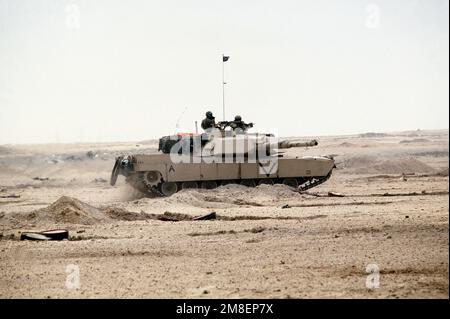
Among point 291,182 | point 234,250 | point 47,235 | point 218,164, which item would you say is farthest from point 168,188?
point 234,250

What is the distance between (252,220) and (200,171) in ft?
25.7

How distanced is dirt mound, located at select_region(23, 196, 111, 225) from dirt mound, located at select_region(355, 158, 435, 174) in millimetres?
22719

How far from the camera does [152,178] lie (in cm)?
2112

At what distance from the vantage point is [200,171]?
21.2m

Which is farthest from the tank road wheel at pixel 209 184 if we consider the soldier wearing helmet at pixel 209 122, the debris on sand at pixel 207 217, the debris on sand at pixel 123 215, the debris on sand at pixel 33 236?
the debris on sand at pixel 33 236

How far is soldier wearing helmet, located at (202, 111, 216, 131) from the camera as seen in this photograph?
22.2 metres

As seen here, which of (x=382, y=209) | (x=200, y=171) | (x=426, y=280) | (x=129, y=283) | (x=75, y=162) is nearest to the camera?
(x=426, y=280)

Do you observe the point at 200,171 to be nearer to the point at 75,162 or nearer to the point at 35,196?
the point at 35,196

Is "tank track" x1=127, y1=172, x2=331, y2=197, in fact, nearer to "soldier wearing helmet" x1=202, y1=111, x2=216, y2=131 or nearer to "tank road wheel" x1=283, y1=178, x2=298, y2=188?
"tank road wheel" x1=283, y1=178, x2=298, y2=188

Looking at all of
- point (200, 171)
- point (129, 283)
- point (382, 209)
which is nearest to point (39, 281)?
point (129, 283)

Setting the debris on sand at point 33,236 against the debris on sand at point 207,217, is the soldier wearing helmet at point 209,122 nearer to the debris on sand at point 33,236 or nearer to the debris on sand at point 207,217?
the debris on sand at point 207,217

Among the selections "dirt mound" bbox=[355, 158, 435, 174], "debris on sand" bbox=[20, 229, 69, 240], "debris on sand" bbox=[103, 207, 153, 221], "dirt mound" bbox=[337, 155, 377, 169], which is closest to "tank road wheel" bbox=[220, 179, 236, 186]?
"debris on sand" bbox=[103, 207, 153, 221]

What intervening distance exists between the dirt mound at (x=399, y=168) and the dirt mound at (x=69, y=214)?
22.7 m
